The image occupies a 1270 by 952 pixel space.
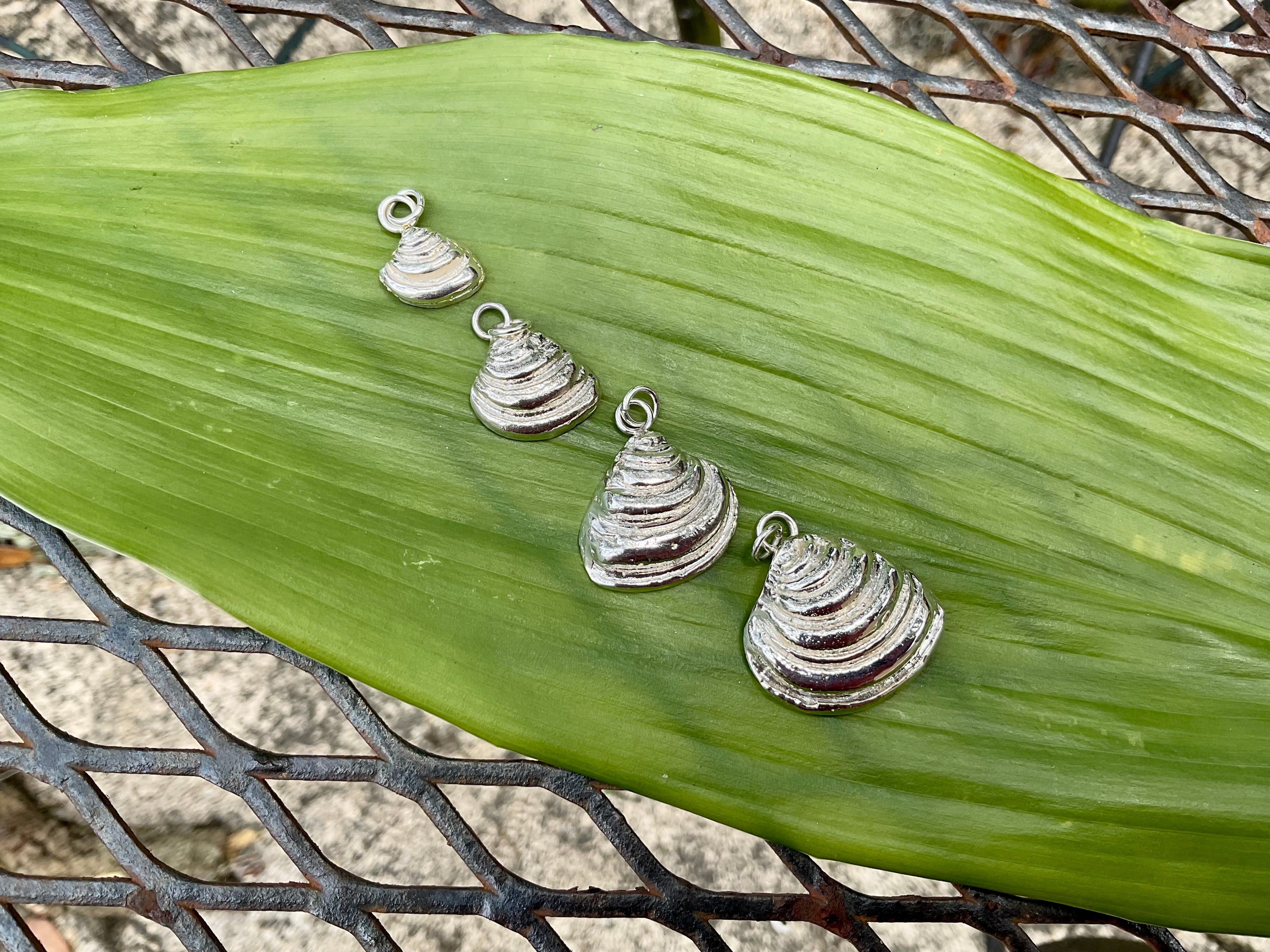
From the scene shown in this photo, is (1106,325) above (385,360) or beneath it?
above

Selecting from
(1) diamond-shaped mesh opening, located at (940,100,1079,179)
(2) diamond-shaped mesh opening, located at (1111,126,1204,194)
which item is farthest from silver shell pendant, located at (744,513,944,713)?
(2) diamond-shaped mesh opening, located at (1111,126,1204,194)

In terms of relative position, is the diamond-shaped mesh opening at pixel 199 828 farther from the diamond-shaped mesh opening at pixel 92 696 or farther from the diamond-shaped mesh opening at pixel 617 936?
the diamond-shaped mesh opening at pixel 617 936

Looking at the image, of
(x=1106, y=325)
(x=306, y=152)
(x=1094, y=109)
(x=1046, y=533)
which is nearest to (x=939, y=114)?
(x=1094, y=109)

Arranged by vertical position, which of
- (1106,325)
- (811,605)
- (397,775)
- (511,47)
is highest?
(511,47)

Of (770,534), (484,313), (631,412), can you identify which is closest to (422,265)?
(484,313)

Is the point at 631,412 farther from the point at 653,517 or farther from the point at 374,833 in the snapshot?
the point at 374,833

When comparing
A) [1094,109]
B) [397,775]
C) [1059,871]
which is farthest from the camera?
[1094,109]

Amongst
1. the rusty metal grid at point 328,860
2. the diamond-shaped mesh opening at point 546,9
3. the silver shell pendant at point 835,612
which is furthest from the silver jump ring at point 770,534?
the diamond-shaped mesh opening at point 546,9

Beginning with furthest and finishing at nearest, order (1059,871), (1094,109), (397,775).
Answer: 1. (1094,109)
2. (397,775)
3. (1059,871)

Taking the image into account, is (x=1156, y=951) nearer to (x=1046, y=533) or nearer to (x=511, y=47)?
(x=1046, y=533)
